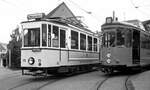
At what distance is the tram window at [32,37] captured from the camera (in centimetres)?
1191

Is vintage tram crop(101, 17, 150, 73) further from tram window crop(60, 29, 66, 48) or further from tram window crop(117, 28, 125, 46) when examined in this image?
tram window crop(60, 29, 66, 48)

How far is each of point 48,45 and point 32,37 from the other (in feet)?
3.07

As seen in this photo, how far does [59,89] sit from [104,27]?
581 centimetres

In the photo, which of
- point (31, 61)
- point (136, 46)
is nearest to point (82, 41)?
point (136, 46)

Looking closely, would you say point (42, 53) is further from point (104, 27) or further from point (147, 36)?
point (147, 36)

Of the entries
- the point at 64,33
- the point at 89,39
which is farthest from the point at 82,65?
the point at 64,33

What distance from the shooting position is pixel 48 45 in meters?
11.8

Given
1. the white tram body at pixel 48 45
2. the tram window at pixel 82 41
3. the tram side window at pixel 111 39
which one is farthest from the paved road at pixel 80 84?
the tram window at pixel 82 41

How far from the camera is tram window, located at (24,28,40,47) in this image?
11914mm

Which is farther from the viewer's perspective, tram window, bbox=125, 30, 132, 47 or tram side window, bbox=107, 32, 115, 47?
tram window, bbox=125, 30, 132, 47

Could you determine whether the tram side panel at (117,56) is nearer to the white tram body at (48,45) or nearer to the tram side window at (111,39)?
the tram side window at (111,39)

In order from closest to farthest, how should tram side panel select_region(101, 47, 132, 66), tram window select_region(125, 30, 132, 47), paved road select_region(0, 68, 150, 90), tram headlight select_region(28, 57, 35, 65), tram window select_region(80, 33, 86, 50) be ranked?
paved road select_region(0, 68, 150, 90) → tram headlight select_region(28, 57, 35, 65) → tram side panel select_region(101, 47, 132, 66) → tram window select_region(125, 30, 132, 47) → tram window select_region(80, 33, 86, 50)

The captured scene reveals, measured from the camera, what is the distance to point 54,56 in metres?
12.1

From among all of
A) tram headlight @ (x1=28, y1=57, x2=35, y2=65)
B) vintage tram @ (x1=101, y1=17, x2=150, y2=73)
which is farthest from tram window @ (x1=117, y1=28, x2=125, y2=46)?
tram headlight @ (x1=28, y1=57, x2=35, y2=65)
